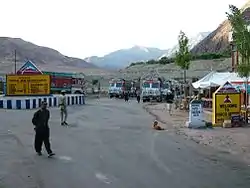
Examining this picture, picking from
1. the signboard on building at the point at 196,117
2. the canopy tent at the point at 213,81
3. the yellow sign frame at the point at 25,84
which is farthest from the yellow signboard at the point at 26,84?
the signboard on building at the point at 196,117

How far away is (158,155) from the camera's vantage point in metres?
14.8

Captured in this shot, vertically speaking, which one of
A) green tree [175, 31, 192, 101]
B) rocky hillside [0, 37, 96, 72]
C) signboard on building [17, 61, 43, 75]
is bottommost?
signboard on building [17, 61, 43, 75]

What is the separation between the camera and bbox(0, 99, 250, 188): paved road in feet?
35.0

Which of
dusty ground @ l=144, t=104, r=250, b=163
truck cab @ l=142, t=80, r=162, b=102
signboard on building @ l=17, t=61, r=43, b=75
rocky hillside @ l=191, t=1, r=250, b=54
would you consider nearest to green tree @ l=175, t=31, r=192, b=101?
truck cab @ l=142, t=80, r=162, b=102

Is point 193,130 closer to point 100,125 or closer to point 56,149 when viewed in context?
point 100,125

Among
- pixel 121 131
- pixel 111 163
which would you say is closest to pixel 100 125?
pixel 121 131

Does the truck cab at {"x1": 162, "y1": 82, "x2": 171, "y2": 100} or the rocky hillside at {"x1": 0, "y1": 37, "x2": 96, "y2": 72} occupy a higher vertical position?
the rocky hillside at {"x1": 0, "y1": 37, "x2": 96, "y2": 72}

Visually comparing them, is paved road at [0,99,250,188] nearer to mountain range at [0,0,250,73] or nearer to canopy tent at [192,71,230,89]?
canopy tent at [192,71,230,89]

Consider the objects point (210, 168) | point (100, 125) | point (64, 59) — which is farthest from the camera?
point (64, 59)

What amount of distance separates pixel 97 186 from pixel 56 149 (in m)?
5.66

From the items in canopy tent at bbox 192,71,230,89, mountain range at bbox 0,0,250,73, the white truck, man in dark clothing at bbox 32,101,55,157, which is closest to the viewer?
man in dark clothing at bbox 32,101,55,157

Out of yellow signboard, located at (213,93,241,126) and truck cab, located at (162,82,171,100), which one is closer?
yellow signboard, located at (213,93,241,126)

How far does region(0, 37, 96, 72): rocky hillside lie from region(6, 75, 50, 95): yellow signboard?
10705 cm

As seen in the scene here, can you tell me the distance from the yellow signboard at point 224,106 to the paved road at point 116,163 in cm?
469
